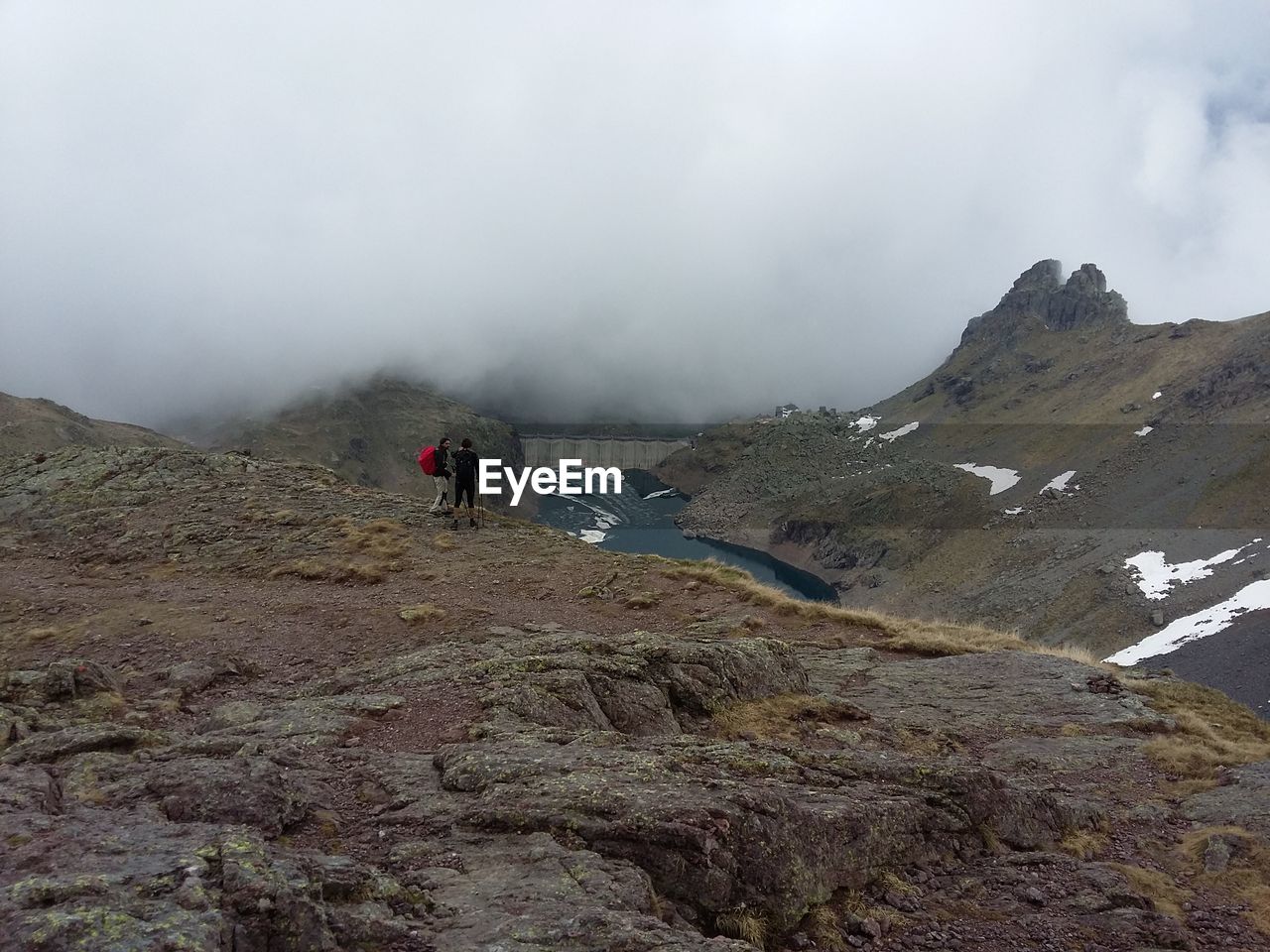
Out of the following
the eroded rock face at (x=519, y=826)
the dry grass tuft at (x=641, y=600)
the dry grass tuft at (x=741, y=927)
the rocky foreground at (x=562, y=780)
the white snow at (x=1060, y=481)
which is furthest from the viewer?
the white snow at (x=1060, y=481)

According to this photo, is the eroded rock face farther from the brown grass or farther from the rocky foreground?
the brown grass

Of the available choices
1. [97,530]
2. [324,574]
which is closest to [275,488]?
[97,530]

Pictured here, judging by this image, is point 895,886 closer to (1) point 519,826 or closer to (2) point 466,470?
Result: (1) point 519,826

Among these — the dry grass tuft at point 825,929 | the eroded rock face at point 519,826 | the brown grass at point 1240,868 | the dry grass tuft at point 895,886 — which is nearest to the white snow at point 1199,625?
the brown grass at point 1240,868

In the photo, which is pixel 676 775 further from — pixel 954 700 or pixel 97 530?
pixel 97 530

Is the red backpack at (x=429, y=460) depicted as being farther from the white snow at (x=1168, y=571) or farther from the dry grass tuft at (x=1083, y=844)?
the white snow at (x=1168, y=571)
